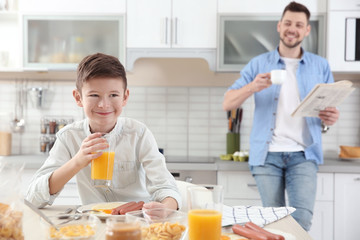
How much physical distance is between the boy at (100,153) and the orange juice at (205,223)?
0.46m

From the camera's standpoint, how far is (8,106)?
345 centimetres

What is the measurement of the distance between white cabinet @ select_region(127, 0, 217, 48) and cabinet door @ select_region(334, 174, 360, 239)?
1302 millimetres

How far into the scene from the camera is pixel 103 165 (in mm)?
1378

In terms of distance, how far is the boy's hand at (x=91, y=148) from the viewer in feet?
4.25

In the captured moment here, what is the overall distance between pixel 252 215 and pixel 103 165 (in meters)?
0.50

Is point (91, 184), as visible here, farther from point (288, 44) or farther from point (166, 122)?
point (166, 122)

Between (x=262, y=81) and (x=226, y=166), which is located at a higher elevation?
(x=262, y=81)

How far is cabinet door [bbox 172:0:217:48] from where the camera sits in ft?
10.0

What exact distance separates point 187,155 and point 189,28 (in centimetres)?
Result: 100

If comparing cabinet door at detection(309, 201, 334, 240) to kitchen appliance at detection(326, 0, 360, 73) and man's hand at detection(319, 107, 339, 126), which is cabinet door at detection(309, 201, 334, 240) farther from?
kitchen appliance at detection(326, 0, 360, 73)

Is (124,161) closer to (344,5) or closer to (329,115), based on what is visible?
(329,115)

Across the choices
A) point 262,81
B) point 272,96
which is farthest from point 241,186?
point 262,81

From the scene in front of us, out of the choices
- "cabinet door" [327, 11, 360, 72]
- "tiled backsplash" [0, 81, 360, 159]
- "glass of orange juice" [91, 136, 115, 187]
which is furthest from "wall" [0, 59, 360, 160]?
"glass of orange juice" [91, 136, 115, 187]

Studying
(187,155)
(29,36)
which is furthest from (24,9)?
(187,155)
